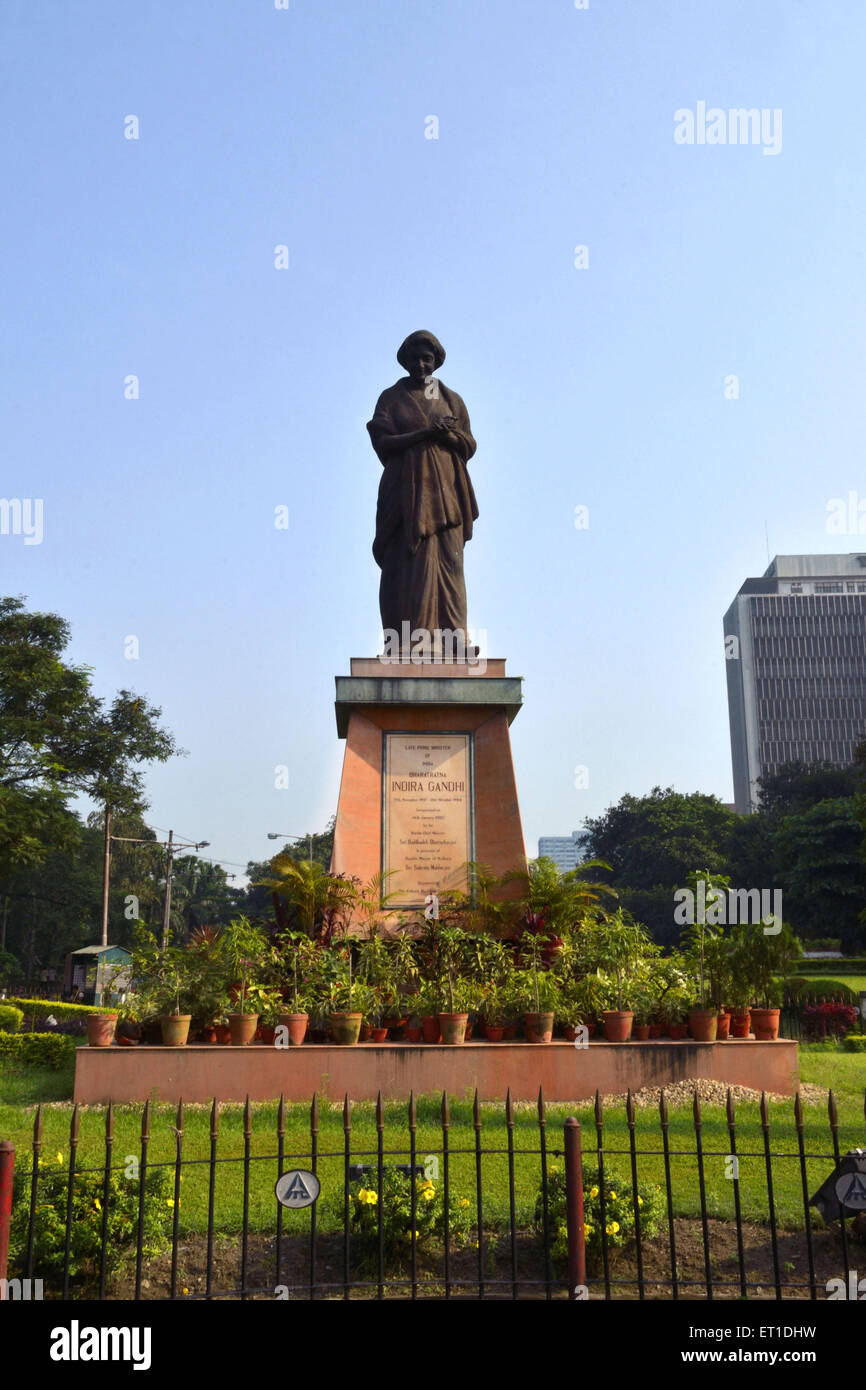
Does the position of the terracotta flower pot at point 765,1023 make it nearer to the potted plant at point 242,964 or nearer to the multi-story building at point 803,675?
the potted plant at point 242,964

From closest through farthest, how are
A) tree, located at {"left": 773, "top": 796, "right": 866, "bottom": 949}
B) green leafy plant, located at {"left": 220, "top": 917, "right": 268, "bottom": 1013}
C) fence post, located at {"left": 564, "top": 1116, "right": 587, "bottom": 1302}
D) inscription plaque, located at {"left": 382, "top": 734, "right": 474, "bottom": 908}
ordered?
1. fence post, located at {"left": 564, "top": 1116, "right": 587, "bottom": 1302}
2. green leafy plant, located at {"left": 220, "top": 917, "right": 268, "bottom": 1013}
3. inscription plaque, located at {"left": 382, "top": 734, "right": 474, "bottom": 908}
4. tree, located at {"left": 773, "top": 796, "right": 866, "bottom": 949}

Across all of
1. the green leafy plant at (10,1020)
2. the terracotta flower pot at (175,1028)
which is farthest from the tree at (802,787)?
the terracotta flower pot at (175,1028)

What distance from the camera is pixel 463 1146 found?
7.19 meters

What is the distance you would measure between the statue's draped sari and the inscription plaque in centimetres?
178

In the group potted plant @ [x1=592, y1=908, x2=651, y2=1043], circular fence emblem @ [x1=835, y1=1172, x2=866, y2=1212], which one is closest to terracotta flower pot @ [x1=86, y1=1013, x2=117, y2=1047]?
potted plant @ [x1=592, y1=908, x2=651, y2=1043]

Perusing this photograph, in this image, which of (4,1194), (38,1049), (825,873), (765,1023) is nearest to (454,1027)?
(765,1023)

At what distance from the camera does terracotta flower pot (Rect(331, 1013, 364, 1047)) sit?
952cm

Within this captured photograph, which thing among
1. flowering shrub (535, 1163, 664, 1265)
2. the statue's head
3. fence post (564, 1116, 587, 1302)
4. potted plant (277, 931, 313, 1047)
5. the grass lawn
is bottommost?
the grass lawn

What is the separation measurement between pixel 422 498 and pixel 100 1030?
747 centimetres

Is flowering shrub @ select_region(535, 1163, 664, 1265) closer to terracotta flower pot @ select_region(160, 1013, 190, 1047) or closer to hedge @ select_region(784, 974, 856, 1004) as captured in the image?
terracotta flower pot @ select_region(160, 1013, 190, 1047)

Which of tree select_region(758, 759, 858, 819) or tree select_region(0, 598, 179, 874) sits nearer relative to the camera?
tree select_region(0, 598, 179, 874)

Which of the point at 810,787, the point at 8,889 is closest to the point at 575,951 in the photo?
the point at 8,889

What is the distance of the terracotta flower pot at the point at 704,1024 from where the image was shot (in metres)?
9.62

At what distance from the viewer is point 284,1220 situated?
18.7 ft
